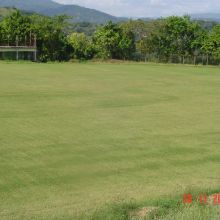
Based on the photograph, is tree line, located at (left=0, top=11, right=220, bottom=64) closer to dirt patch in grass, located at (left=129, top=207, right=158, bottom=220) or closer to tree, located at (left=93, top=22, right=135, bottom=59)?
tree, located at (left=93, top=22, right=135, bottom=59)

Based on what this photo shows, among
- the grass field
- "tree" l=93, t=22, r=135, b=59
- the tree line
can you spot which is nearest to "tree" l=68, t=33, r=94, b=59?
the tree line

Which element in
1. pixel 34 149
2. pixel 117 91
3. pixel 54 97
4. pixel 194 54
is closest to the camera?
pixel 34 149

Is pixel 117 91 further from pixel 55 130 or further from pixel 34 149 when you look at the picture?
pixel 34 149

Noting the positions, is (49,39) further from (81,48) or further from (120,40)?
(120,40)

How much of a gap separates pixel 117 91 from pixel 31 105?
4.91 meters

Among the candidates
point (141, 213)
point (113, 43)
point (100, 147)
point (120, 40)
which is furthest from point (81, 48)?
point (141, 213)

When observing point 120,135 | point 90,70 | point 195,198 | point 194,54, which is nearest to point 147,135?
point 120,135

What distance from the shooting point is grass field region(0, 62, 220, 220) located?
24.2ft

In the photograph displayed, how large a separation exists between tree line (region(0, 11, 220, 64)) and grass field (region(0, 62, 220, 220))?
54.8 ft

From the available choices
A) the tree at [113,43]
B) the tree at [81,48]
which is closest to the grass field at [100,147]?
the tree at [81,48]

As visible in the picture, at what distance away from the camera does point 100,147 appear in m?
10.4

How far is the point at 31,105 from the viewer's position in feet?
51.4

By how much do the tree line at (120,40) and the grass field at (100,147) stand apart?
658 inches

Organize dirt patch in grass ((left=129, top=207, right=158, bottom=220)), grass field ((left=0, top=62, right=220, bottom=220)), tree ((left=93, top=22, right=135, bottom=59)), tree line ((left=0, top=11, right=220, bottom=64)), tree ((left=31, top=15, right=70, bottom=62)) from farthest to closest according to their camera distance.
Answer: tree ((left=93, top=22, right=135, bottom=59)) → tree line ((left=0, top=11, right=220, bottom=64)) → tree ((left=31, top=15, right=70, bottom=62)) → grass field ((left=0, top=62, right=220, bottom=220)) → dirt patch in grass ((left=129, top=207, right=158, bottom=220))
